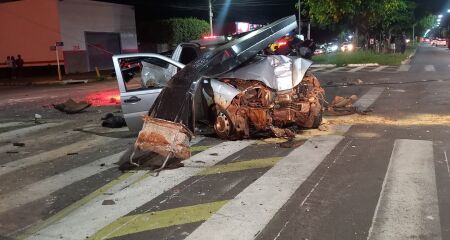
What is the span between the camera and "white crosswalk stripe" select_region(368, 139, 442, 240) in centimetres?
450

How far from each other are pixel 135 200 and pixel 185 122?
6.44ft

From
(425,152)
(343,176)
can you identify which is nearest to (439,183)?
(343,176)

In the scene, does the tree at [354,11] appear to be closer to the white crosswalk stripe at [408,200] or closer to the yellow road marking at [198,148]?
the yellow road marking at [198,148]

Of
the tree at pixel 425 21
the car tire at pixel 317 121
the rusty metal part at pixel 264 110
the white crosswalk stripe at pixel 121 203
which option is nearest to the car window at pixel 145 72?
the rusty metal part at pixel 264 110

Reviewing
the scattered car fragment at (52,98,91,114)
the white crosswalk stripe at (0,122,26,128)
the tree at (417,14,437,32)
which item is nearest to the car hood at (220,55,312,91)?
the white crosswalk stripe at (0,122,26,128)

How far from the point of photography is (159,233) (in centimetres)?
468

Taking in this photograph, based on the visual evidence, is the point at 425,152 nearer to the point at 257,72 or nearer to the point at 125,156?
the point at 257,72

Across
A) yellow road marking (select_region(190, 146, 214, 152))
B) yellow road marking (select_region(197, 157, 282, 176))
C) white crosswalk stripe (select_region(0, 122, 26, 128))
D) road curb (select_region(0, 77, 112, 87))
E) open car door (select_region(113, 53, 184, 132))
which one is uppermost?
open car door (select_region(113, 53, 184, 132))

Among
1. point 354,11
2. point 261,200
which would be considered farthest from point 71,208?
point 354,11

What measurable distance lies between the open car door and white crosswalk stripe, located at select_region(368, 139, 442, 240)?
14.6ft

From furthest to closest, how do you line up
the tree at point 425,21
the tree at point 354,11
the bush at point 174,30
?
the tree at point 425,21, the bush at point 174,30, the tree at point 354,11

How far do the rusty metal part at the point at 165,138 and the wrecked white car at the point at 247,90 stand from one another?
2.07 feet

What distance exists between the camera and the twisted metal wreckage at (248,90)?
27.3 ft

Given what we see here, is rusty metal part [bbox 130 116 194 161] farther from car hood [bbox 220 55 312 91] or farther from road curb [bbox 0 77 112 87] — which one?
road curb [bbox 0 77 112 87]
